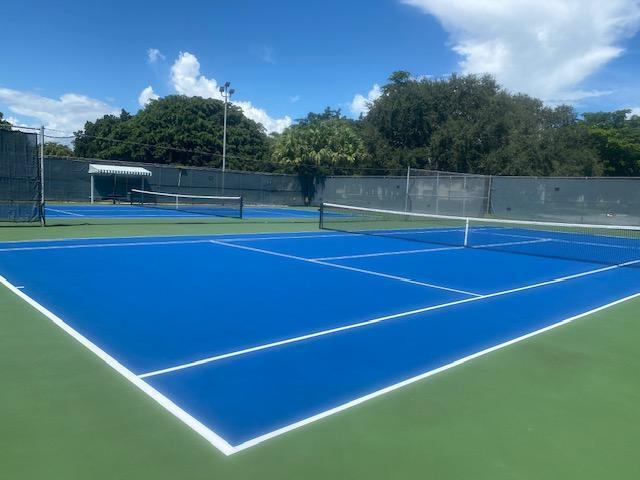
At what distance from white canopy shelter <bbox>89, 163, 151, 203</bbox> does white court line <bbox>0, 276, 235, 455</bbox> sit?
85.8ft

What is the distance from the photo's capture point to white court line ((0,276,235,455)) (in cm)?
351

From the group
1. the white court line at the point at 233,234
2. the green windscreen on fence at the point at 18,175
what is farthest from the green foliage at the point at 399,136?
the white court line at the point at 233,234

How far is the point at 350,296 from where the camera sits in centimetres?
832

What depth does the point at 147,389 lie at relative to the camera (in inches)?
171

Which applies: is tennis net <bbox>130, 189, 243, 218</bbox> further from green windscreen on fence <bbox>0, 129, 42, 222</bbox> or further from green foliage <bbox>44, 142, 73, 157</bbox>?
green foliage <bbox>44, 142, 73, 157</bbox>

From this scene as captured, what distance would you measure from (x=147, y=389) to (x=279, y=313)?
289 centimetres

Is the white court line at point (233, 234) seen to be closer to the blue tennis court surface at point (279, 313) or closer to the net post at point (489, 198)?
the blue tennis court surface at point (279, 313)

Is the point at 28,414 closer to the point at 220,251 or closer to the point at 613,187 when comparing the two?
the point at 220,251

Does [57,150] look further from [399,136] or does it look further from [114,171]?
[399,136]

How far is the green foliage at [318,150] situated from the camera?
4075cm

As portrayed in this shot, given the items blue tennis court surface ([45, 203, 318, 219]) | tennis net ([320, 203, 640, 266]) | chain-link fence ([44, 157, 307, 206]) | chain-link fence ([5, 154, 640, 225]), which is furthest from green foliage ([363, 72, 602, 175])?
blue tennis court surface ([45, 203, 318, 219])

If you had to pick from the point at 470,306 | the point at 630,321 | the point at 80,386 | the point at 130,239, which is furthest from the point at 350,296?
the point at 130,239

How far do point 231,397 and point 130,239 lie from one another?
38.2 feet

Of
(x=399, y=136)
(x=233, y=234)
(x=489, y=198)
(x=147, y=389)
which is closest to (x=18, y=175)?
(x=233, y=234)
